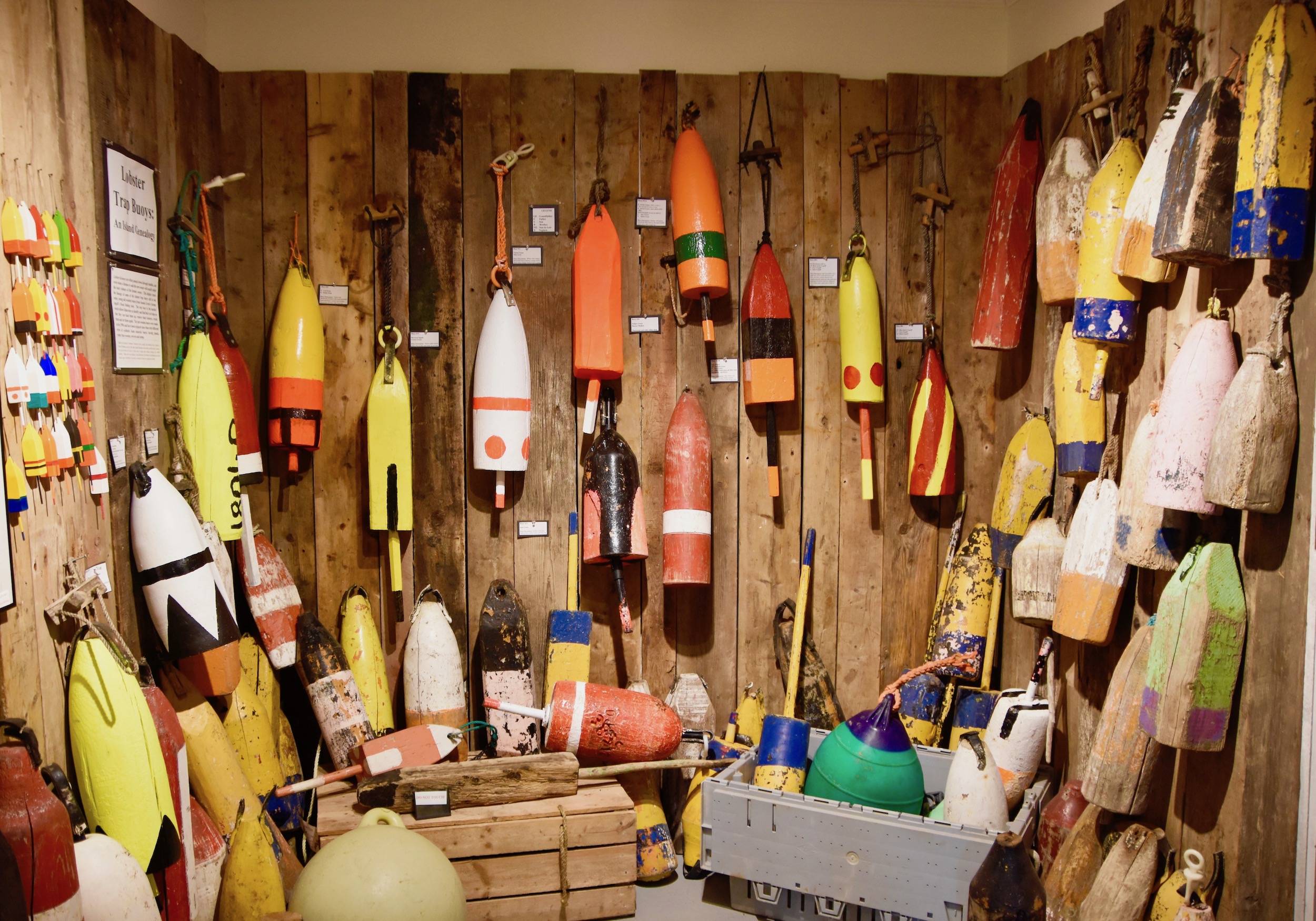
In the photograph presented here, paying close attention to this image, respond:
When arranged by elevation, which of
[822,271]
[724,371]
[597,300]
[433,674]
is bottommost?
[433,674]

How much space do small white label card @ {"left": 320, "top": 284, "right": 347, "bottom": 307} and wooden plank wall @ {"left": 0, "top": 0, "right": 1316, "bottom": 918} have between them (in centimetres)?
2

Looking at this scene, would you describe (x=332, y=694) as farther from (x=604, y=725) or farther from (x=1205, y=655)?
(x=1205, y=655)

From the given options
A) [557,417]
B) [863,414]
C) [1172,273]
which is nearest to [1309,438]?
[1172,273]

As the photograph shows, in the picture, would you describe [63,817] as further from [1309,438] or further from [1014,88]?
[1014,88]

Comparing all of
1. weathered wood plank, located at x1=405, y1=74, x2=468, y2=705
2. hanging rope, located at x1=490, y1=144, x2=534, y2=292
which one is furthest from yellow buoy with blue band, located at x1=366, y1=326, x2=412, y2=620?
hanging rope, located at x1=490, y1=144, x2=534, y2=292

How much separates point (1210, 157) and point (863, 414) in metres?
1.39

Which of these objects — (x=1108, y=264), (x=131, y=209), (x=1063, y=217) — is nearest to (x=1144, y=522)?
(x=1108, y=264)

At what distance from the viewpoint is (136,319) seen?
2584 millimetres

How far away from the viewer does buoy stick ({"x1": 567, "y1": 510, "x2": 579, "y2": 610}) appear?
325 cm

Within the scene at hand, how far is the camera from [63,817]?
1.85m

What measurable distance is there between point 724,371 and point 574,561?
2.75 ft

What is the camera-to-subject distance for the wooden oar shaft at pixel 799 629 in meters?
3.21

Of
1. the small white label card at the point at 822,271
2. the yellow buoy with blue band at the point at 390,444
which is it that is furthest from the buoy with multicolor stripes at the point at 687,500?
the yellow buoy with blue band at the point at 390,444

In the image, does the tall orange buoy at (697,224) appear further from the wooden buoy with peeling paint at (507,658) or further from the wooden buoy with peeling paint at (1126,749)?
the wooden buoy with peeling paint at (1126,749)
